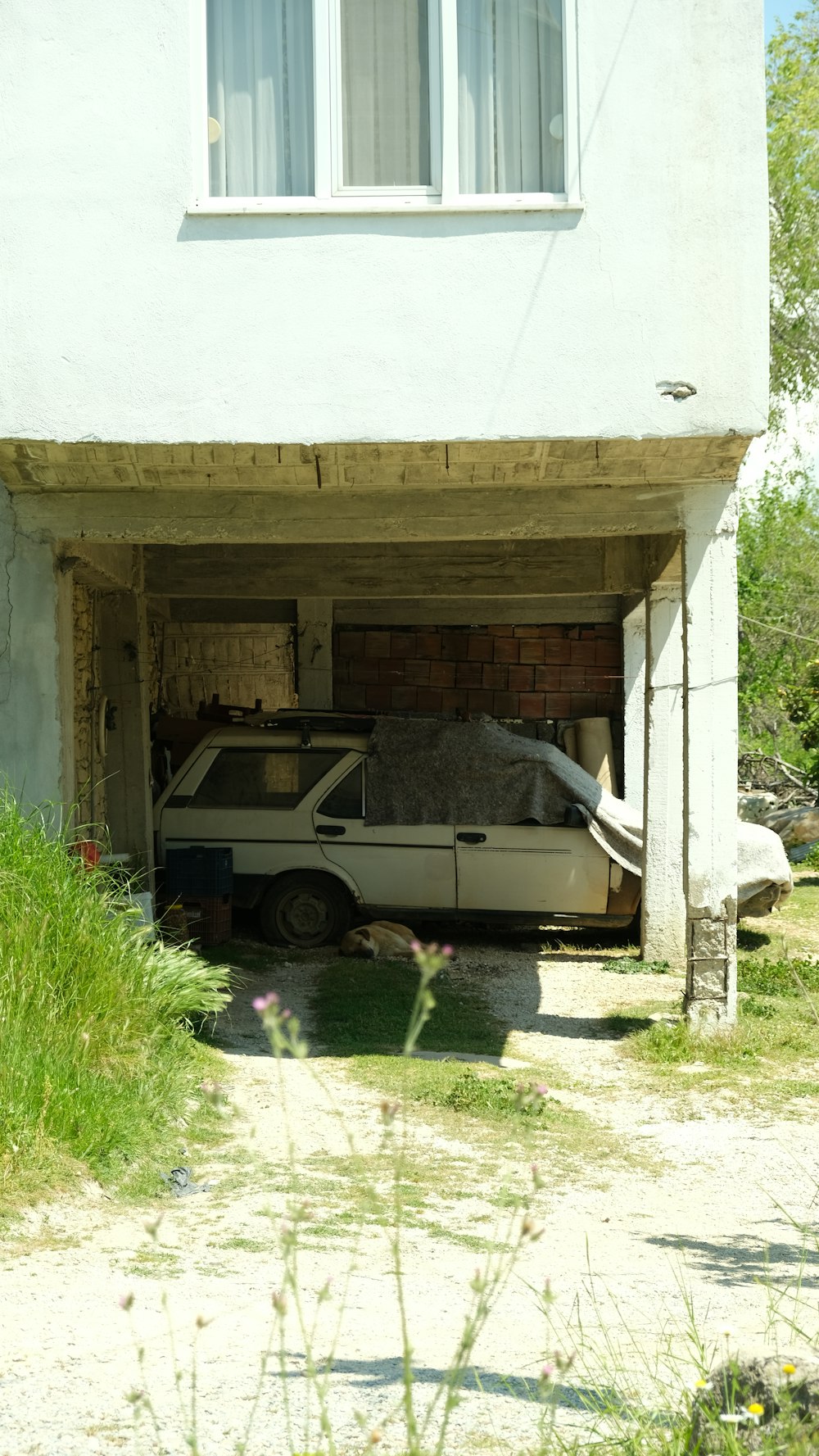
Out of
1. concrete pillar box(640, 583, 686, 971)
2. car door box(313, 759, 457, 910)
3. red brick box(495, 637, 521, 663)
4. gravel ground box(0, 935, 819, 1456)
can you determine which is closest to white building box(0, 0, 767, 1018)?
gravel ground box(0, 935, 819, 1456)

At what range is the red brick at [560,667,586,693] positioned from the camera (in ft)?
48.0

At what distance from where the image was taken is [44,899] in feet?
20.9

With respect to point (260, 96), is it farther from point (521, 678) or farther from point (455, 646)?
point (521, 678)

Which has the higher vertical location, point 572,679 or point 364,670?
point 364,670

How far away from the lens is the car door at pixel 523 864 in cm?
1152

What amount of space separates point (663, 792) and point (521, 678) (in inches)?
134

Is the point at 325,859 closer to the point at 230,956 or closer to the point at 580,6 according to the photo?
the point at 230,956

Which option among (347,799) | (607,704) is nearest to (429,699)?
(607,704)

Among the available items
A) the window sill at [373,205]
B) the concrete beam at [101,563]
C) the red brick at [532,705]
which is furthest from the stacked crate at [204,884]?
the window sill at [373,205]

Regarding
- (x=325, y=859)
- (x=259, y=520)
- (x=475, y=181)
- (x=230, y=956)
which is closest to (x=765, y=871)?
(x=325, y=859)

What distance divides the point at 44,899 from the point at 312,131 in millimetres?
A: 4257

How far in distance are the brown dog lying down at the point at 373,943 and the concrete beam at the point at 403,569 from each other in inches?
118

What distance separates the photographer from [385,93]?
7.38 m

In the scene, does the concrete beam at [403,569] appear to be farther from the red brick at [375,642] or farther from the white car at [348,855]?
the red brick at [375,642]
